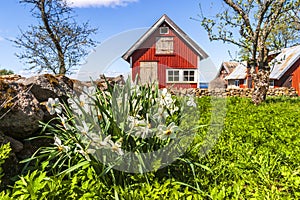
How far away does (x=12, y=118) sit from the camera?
239 centimetres

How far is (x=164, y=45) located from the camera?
57.9ft

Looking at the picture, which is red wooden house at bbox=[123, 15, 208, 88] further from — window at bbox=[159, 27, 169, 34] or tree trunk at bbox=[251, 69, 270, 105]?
tree trunk at bbox=[251, 69, 270, 105]

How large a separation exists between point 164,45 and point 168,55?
2.25 feet

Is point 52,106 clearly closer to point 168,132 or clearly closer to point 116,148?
point 116,148

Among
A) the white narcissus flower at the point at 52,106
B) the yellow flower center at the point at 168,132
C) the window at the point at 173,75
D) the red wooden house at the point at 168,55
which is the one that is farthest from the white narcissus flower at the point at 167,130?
the window at the point at 173,75

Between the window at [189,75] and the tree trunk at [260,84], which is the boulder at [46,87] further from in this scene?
the window at [189,75]

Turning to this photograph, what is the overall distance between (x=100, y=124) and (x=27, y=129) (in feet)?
2.67

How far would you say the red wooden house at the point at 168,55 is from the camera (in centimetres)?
1709

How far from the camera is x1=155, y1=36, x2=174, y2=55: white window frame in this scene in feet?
57.3

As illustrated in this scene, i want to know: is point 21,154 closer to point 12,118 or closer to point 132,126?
point 12,118

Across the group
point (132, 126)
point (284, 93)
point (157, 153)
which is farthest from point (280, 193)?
point (284, 93)

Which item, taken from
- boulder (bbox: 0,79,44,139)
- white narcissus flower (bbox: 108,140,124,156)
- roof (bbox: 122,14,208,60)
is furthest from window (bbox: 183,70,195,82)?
white narcissus flower (bbox: 108,140,124,156)

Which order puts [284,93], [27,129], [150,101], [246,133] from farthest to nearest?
[284,93], [246,133], [27,129], [150,101]

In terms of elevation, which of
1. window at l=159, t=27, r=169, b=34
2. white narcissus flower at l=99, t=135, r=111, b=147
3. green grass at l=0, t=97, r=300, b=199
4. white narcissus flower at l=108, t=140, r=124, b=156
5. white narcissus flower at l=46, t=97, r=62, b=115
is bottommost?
green grass at l=0, t=97, r=300, b=199
